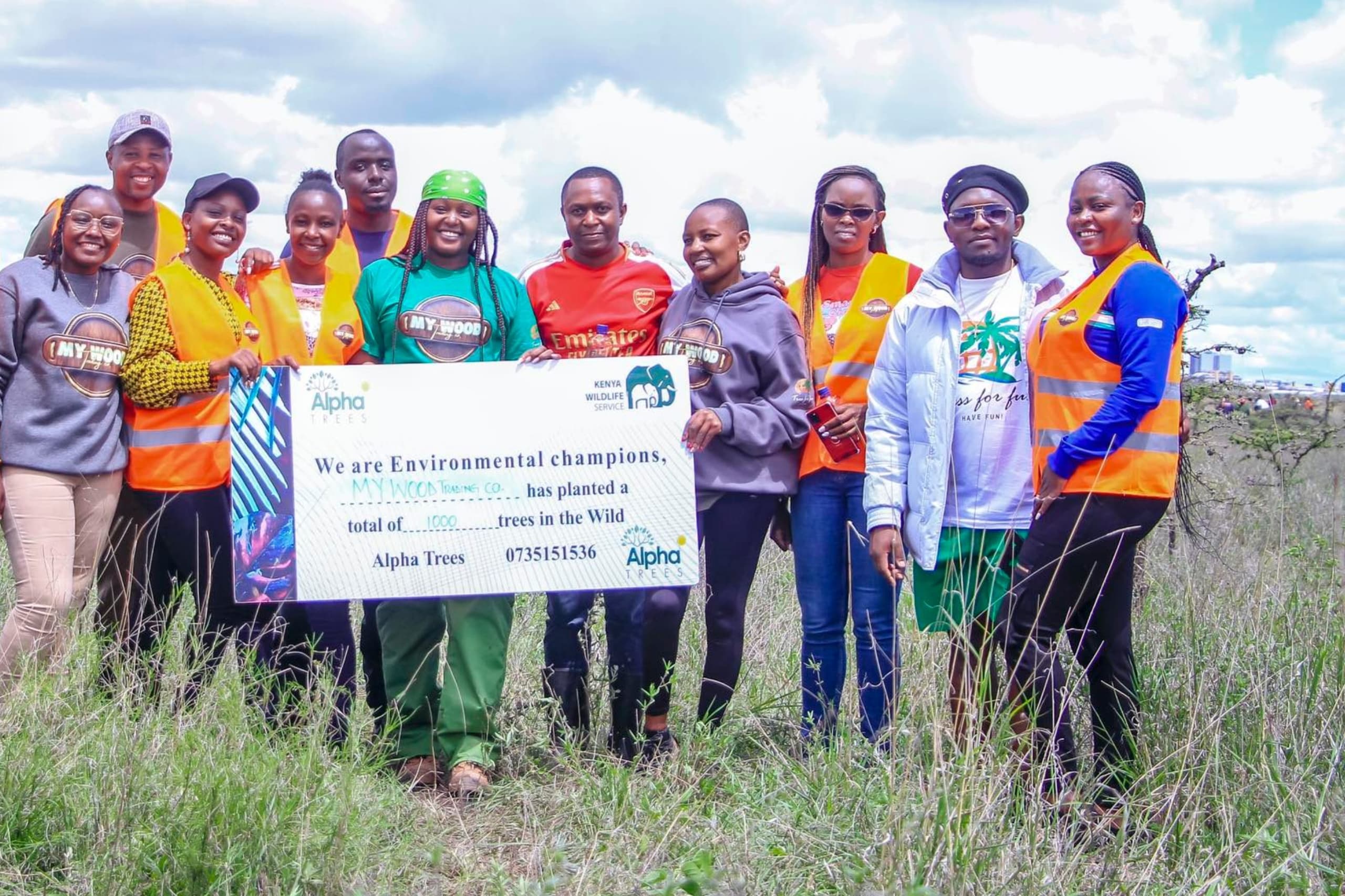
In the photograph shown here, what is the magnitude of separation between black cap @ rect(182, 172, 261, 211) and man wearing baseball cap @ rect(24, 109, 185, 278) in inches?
33.7

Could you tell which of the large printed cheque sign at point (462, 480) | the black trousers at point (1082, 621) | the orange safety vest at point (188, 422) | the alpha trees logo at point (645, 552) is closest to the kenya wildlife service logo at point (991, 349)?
the black trousers at point (1082, 621)

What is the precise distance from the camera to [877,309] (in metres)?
5.18

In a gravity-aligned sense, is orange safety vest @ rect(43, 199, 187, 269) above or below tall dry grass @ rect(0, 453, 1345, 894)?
above

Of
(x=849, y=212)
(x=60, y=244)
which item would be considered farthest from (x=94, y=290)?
(x=849, y=212)

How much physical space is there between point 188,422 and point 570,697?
184 cm

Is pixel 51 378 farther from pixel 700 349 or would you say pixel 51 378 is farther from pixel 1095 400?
pixel 1095 400

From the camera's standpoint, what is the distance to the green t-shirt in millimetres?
5121

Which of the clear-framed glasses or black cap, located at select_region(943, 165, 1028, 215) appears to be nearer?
black cap, located at select_region(943, 165, 1028, 215)

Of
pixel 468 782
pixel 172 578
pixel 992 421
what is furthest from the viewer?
pixel 172 578

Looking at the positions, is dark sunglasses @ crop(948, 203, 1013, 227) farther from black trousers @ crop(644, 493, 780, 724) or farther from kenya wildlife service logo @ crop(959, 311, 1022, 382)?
black trousers @ crop(644, 493, 780, 724)

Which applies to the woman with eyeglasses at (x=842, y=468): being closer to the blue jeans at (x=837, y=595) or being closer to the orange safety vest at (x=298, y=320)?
the blue jeans at (x=837, y=595)

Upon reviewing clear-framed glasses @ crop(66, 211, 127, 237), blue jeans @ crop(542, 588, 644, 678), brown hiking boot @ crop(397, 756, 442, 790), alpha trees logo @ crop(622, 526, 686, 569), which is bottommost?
brown hiking boot @ crop(397, 756, 442, 790)

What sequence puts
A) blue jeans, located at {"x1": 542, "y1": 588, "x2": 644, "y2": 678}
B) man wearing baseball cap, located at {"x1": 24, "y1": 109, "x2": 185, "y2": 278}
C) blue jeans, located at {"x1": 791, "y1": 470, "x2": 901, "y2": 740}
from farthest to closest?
man wearing baseball cap, located at {"x1": 24, "y1": 109, "x2": 185, "y2": 278}, blue jeans, located at {"x1": 542, "y1": 588, "x2": 644, "y2": 678}, blue jeans, located at {"x1": 791, "y1": 470, "x2": 901, "y2": 740}

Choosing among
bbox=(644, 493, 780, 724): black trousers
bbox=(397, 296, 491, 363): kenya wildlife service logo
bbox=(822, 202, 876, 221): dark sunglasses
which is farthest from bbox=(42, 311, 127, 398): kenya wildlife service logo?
bbox=(822, 202, 876, 221): dark sunglasses
